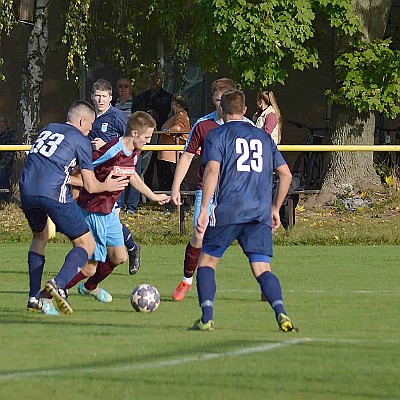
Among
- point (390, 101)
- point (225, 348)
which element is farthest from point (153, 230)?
point (225, 348)

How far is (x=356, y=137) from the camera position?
21.4 metres

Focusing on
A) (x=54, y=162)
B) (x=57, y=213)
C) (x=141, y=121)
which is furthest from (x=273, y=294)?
(x=141, y=121)

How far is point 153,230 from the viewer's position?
17.7 m

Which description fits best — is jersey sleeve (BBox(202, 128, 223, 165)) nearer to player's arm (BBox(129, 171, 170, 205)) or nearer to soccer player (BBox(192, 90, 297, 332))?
soccer player (BBox(192, 90, 297, 332))

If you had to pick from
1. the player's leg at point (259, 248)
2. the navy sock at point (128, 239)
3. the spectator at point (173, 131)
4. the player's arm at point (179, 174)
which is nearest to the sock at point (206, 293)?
the player's leg at point (259, 248)

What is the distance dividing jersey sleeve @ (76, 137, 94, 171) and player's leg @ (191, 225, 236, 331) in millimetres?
1465

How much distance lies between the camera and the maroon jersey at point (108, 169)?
1102 centimetres

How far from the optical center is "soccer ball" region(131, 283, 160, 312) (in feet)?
33.3

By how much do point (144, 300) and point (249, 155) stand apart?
1878 millimetres

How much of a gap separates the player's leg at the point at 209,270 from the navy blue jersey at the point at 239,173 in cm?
8

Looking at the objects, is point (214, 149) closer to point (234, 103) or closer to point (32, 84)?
point (234, 103)

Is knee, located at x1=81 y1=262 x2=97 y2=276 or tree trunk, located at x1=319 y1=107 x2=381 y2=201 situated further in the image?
tree trunk, located at x1=319 y1=107 x2=381 y2=201

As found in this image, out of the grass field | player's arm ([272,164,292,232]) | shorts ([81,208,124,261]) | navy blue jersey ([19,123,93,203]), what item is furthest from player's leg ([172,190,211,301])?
player's arm ([272,164,292,232])

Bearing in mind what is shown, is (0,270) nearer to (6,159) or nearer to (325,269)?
(325,269)
